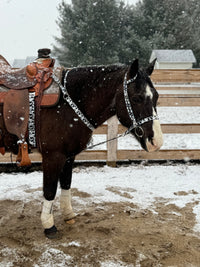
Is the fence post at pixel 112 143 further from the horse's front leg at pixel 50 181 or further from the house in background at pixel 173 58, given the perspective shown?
the house in background at pixel 173 58

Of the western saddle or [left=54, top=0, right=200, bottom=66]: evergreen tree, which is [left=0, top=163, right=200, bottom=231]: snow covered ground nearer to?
the western saddle

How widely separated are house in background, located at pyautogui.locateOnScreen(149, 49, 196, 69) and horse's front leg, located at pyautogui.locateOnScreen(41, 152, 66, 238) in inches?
985

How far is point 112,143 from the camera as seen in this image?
16.4ft

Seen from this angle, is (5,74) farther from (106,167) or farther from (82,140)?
(106,167)

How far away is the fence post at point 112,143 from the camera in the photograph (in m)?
4.97

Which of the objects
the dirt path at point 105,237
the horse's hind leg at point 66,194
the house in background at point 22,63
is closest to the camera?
the dirt path at point 105,237

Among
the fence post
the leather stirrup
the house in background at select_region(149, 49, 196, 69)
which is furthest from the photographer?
the house in background at select_region(149, 49, 196, 69)

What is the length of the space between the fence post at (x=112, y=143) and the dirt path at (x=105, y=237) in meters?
1.52

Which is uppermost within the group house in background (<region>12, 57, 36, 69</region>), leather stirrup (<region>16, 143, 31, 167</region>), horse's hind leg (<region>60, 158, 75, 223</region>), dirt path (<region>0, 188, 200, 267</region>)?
leather stirrup (<region>16, 143, 31, 167</region>)

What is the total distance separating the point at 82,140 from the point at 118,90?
621 mm

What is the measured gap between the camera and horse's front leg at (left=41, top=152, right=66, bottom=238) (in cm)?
252

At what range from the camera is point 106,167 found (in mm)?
5090

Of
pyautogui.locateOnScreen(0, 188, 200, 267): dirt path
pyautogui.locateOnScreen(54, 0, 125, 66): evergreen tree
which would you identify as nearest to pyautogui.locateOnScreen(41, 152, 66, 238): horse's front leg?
pyautogui.locateOnScreen(0, 188, 200, 267): dirt path

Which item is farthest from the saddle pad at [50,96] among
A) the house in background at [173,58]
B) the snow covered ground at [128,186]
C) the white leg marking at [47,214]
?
the house in background at [173,58]
